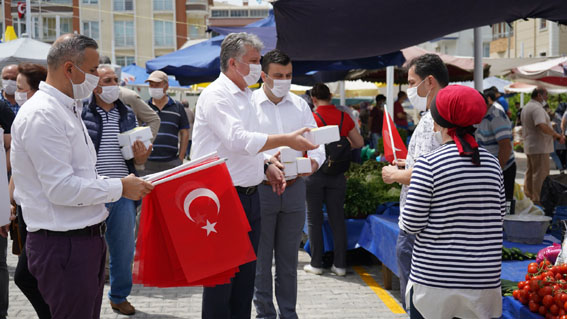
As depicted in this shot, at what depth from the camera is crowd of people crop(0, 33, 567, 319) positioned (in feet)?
10.3

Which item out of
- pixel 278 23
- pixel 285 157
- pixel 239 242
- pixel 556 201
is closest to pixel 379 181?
pixel 556 201

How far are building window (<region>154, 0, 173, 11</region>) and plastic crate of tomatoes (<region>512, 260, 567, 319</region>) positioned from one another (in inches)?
2721

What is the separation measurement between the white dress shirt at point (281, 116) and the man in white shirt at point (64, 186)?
1.87 m

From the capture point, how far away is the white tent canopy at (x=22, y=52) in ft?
35.6

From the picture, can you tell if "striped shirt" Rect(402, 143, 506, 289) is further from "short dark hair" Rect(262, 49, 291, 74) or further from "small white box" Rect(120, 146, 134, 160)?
"small white box" Rect(120, 146, 134, 160)

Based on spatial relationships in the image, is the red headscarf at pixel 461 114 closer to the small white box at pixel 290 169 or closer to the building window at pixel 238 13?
the small white box at pixel 290 169

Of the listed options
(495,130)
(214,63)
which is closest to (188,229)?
(495,130)

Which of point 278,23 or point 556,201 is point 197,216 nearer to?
point 278,23

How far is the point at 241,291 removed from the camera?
13.8 feet

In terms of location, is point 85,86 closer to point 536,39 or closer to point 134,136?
point 134,136

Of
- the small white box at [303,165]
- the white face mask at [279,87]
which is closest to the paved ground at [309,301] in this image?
the small white box at [303,165]

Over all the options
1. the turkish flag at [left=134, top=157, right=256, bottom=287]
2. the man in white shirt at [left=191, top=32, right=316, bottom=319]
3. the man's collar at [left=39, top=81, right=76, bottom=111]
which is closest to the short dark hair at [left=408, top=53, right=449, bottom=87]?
the man in white shirt at [left=191, top=32, right=316, bottom=319]

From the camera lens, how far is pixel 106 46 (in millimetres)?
67438

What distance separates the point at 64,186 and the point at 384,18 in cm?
366
